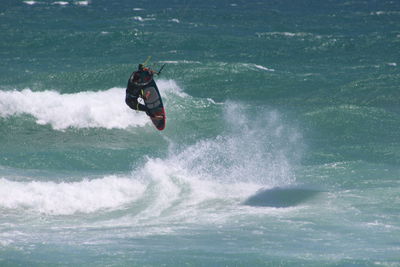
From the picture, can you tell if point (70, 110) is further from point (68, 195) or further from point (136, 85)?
point (136, 85)

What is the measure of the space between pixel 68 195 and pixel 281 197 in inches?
201

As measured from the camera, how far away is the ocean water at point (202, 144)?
1388 cm

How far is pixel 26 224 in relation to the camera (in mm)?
15266

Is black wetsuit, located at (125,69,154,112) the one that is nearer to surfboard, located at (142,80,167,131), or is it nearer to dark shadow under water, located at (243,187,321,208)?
surfboard, located at (142,80,167,131)

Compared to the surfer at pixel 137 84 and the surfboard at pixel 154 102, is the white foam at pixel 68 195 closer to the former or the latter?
the surfboard at pixel 154 102

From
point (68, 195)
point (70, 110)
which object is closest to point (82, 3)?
point (70, 110)

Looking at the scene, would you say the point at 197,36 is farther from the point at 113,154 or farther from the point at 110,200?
the point at 110,200

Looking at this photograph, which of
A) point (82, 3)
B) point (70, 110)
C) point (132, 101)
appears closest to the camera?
point (132, 101)

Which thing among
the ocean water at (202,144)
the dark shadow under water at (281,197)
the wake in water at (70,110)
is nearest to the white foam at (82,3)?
the ocean water at (202,144)

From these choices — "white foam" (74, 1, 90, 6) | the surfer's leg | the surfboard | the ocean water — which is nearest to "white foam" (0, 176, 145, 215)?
the ocean water

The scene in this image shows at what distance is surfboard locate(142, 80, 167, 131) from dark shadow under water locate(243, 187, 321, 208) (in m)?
2.95

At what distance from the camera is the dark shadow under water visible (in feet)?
55.1

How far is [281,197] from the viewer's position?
56.9ft

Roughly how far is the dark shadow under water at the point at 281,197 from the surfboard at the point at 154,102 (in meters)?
2.95
